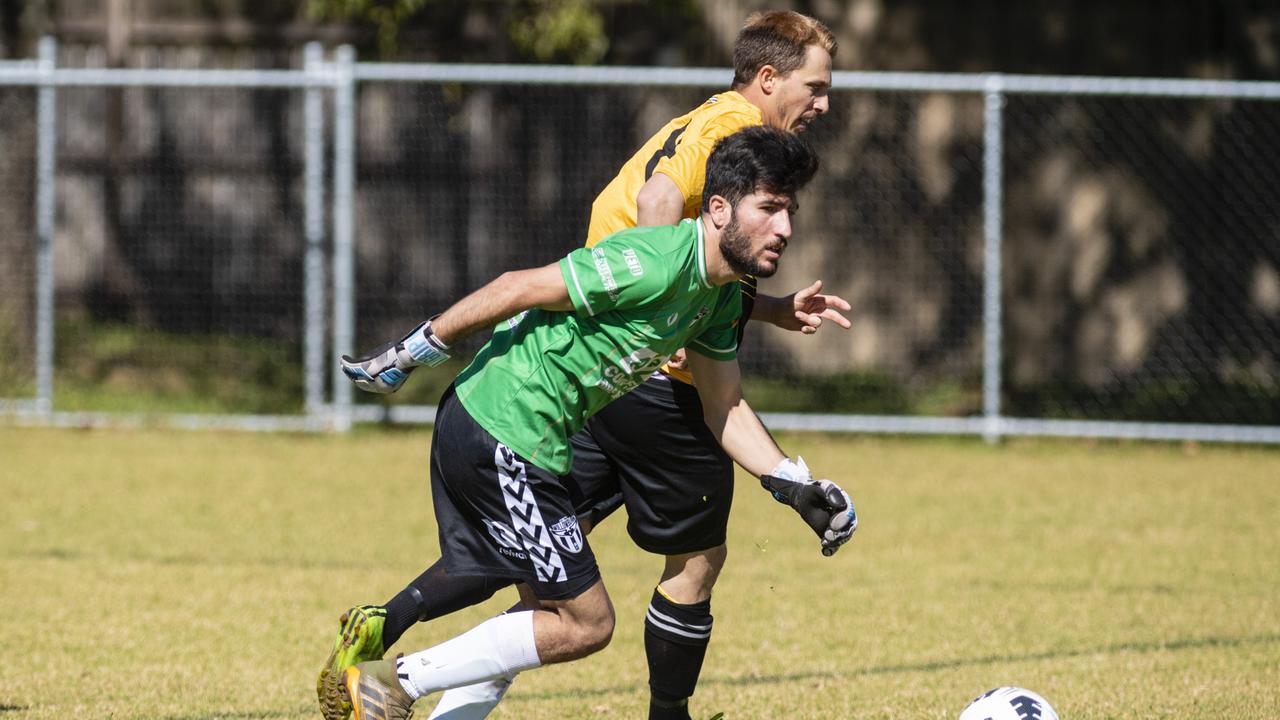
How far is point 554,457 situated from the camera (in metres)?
4.44

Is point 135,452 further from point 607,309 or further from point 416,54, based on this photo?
point 607,309

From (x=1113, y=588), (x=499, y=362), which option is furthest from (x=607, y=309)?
(x=1113, y=588)

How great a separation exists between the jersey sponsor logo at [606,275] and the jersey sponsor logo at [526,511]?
20.0 inches

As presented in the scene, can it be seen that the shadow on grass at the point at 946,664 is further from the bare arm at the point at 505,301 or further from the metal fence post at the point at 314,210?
the metal fence post at the point at 314,210

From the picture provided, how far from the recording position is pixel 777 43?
219 inches

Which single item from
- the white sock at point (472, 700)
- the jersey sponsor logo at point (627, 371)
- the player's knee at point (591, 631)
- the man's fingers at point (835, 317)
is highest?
the man's fingers at point (835, 317)

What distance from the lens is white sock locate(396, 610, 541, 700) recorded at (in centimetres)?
449

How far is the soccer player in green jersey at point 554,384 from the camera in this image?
4.29 m

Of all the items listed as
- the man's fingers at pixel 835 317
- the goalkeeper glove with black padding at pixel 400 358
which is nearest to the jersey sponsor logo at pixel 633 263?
the goalkeeper glove with black padding at pixel 400 358

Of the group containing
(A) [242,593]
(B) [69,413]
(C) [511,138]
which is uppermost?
(C) [511,138]

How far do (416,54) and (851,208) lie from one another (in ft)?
13.9

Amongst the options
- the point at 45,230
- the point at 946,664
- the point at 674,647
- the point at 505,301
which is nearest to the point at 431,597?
the point at 674,647

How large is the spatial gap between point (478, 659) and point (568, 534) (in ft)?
1.44

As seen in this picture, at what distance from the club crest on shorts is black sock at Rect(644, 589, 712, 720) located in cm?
76
